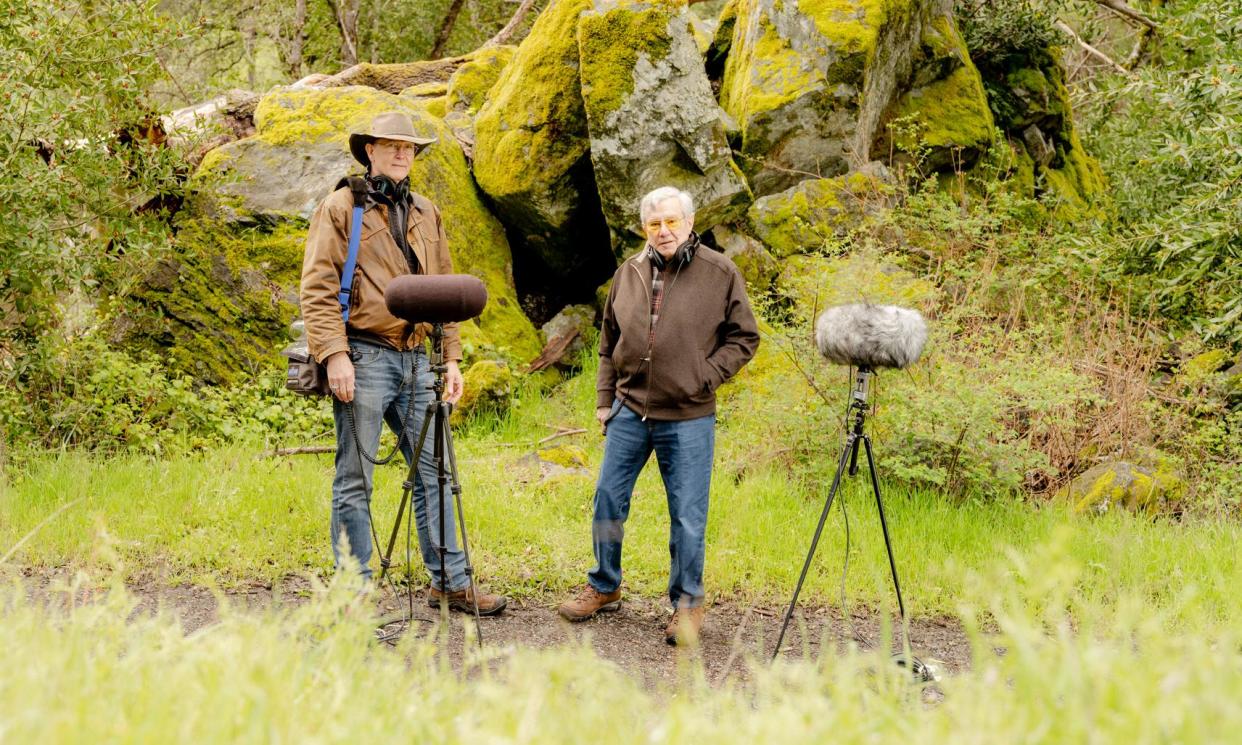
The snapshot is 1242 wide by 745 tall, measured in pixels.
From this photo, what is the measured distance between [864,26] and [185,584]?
807 centimetres


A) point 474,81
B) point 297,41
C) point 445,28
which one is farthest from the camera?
point 445,28

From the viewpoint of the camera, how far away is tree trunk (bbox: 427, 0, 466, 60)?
15750mm

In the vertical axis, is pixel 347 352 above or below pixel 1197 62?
below

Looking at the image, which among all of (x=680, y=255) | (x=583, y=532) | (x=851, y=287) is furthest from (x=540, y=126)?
(x=680, y=255)

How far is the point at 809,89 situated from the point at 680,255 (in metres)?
5.78

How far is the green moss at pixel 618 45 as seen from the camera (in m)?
8.66

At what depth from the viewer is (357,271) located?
4.67 metres

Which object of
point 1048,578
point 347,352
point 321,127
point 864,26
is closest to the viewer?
point 1048,578

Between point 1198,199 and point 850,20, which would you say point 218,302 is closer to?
point 850,20

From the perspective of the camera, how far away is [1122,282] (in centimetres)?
897

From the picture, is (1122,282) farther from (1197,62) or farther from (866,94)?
(1197,62)

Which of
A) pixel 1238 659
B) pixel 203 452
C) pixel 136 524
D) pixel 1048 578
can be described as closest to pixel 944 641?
pixel 1238 659

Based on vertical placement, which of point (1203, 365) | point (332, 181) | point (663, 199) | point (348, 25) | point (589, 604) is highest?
point (348, 25)

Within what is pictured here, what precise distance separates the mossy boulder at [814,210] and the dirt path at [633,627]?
15.4 feet
